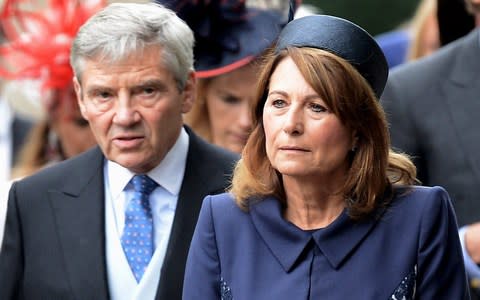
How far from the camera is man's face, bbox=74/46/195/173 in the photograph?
590 cm

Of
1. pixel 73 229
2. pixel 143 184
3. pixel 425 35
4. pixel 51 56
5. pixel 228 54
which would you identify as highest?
pixel 143 184

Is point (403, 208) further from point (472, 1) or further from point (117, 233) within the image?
point (472, 1)

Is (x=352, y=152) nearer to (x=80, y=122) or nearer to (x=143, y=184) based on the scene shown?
(x=143, y=184)

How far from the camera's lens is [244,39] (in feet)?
25.0

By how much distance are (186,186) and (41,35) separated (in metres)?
2.35

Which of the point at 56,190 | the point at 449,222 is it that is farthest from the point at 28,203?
the point at 449,222

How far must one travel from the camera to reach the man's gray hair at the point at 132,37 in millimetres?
5910

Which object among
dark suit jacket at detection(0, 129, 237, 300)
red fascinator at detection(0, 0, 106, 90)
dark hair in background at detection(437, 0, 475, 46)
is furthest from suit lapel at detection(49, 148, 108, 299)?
red fascinator at detection(0, 0, 106, 90)

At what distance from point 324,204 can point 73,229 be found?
1.18 meters

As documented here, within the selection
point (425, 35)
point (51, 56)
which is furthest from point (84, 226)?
point (425, 35)

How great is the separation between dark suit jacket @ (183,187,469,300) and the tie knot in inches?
30.5

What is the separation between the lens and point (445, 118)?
6531 millimetres

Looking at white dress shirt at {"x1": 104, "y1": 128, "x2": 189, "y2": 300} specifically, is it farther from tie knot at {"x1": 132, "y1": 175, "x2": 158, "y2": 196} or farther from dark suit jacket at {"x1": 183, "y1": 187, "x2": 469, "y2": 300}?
dark suit jacket at {"x1": 183, "y1": 187, "x2": 469, "y2": 300}

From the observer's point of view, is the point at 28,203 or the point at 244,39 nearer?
the point at 28,203
